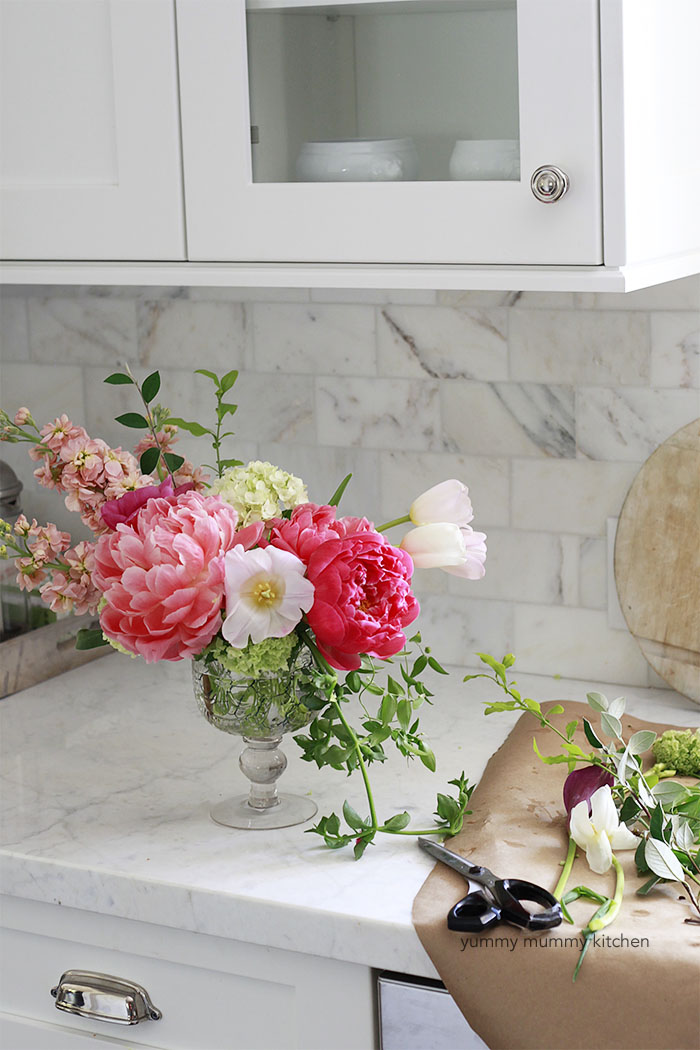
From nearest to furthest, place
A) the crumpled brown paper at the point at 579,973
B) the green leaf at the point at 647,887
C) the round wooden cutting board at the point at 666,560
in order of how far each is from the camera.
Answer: the crumpled brown paper at the point at 579,973 → the green leaf at the point at 647,887 → the round wooden cutting board at the point at 666,560

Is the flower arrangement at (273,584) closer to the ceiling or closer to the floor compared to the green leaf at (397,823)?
closer to the ceiling

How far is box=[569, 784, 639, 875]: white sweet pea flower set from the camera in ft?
3.43

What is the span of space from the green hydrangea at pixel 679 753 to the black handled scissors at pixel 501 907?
284 mm

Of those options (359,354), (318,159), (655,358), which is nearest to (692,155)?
(655,358)

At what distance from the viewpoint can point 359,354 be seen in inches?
62.4

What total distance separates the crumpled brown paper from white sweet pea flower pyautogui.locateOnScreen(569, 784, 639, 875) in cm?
2

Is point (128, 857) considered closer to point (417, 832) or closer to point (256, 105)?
point (417, 832)

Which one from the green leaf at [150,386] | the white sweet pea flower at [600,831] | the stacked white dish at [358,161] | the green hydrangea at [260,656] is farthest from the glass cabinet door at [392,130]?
the white sweet pea flower at [600,831]

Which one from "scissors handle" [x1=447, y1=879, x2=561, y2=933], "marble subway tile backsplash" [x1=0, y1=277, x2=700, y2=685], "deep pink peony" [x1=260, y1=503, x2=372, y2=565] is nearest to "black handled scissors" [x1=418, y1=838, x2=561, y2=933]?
"scissors handle" [x1=447, y1=879, x2=561, y2=933]

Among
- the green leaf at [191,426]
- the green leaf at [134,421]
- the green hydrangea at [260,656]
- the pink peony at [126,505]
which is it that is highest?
the green leaf at [134,421]

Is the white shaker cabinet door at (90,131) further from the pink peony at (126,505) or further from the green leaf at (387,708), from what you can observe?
the green leaf at (387,708)

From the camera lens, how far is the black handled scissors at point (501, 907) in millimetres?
959

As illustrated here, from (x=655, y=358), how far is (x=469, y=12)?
0.50m

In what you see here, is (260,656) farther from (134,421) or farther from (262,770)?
(134,421)
